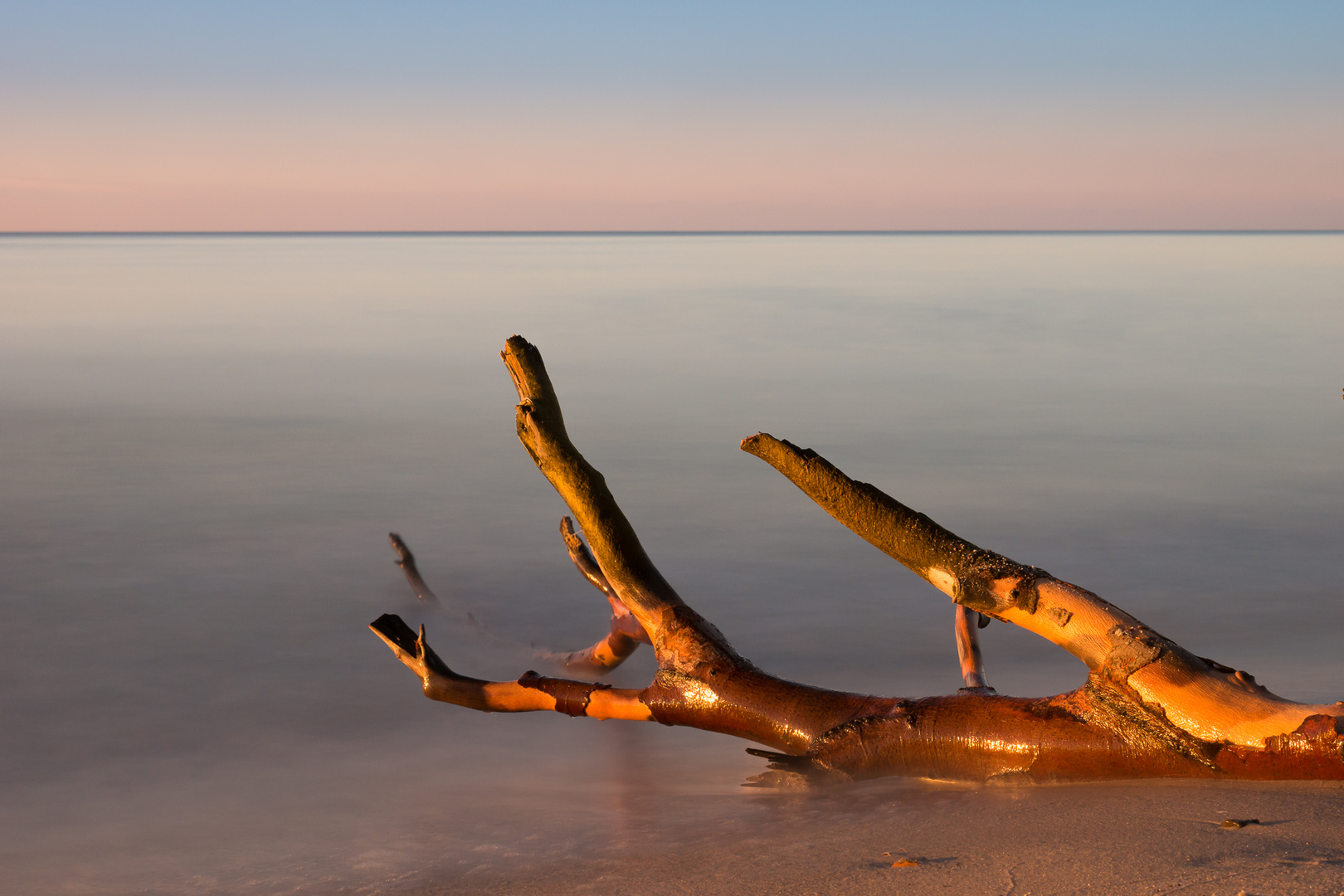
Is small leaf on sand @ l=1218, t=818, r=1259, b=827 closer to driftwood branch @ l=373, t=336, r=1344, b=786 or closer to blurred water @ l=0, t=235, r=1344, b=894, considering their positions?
driftwood branch @ l=373, t=336, r=1344, b=786

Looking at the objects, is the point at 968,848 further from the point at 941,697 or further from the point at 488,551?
the point at 488,551

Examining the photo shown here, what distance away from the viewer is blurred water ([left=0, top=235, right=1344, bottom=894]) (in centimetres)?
463

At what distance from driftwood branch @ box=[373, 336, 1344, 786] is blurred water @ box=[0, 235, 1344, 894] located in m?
0.38

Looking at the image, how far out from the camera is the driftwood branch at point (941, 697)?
3.53m

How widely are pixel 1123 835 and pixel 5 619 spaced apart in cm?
644

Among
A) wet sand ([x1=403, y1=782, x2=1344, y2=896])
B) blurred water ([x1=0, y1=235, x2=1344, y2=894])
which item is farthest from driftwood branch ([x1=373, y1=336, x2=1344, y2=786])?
blurred water ([x1=0, y1=235, x2=1344, y2=894])

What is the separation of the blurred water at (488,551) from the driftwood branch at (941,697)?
38 centimetres

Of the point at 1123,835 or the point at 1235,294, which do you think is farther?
the point at 1235,294

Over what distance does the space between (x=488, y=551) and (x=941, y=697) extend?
5403mm

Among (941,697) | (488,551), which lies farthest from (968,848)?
(488,551)

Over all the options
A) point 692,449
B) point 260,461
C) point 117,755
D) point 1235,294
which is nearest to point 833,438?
point 692,449

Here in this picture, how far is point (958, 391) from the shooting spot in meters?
18.0

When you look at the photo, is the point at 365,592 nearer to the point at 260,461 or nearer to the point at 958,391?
the point at 260,461

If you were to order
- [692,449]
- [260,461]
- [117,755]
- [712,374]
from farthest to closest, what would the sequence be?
[712,374]
[692,449]
[260,461]
[117,755]
